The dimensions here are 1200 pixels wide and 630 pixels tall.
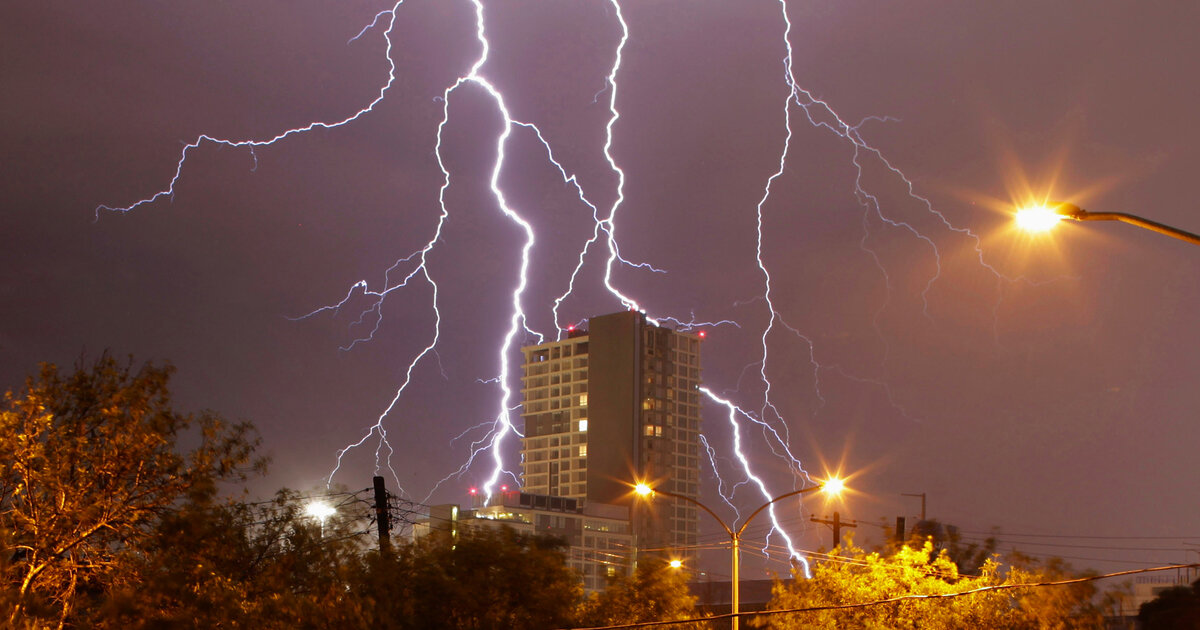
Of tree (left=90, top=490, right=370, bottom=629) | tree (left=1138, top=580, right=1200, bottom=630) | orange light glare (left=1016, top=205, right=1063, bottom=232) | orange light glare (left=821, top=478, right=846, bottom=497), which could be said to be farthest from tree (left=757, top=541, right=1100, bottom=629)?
tree (left=1138, top=580, right=1200, bottom=630)

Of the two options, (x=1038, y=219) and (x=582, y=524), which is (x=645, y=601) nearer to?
(x=1038, y=219)

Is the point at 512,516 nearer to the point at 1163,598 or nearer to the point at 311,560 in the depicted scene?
the point at 1163,598

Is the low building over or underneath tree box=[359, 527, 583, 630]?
over

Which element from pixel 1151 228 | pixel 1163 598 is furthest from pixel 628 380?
pixel 1151 228

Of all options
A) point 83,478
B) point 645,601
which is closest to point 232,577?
point 83,478

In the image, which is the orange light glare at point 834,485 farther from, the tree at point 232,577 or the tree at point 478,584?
the tree at point 232,577

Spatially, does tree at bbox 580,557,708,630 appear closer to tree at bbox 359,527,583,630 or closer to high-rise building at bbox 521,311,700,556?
tree at bbox 359,527,583,630
